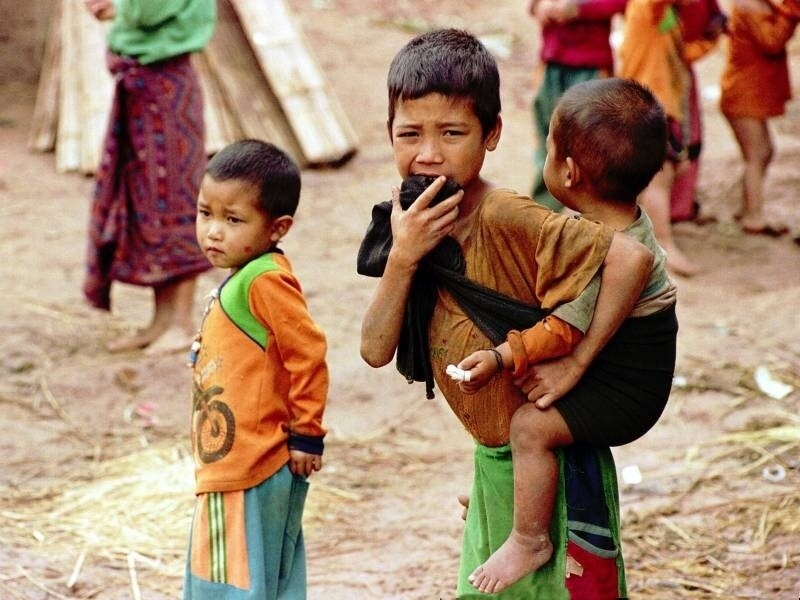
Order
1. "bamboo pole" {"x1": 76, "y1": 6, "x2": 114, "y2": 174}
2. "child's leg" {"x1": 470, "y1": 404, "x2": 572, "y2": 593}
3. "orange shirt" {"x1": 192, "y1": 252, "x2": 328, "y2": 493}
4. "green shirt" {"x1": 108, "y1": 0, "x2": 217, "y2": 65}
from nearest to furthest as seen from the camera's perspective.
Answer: "child's leg" {"x1": 470, "y1": 404, "x2": 572, "y2": 593}, "orange shirt" {"x1": 192, "y1": 252, "x2": 328, "y2": 493}, "green shirt" {"x1": 108, "y1": 0, "x2": 217, "y2": 65}, "bamboo pole" {"x1": 76, "y1": 6, "x2": 114, "y2": 174}

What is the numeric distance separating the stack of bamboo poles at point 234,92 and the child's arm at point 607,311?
6.47 m

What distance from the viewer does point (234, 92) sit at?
898 cm

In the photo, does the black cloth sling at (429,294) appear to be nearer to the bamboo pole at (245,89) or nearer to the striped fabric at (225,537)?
the striped fabric at (225,537)

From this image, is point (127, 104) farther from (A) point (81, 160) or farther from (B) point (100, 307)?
(A) point (81, 160)

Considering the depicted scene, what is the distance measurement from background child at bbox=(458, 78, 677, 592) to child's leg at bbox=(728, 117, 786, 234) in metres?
5.27

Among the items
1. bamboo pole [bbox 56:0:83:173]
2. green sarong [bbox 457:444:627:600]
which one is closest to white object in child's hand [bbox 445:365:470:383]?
green sarong [bbox 457:444:627:600]

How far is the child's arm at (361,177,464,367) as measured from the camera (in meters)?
2.31

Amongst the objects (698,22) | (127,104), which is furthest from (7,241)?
(698,22)

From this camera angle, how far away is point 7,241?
289 inches

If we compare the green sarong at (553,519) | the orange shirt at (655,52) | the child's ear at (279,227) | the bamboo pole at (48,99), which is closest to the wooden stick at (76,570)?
the child's ear at (279,227)

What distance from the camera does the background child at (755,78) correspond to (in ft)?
23.0

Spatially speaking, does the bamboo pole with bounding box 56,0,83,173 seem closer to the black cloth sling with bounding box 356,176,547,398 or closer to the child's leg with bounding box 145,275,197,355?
the child's leg with bounding box 145,275,197,355

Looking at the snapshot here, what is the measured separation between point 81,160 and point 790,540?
20.0ft

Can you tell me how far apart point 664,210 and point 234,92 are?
11.6 ft
